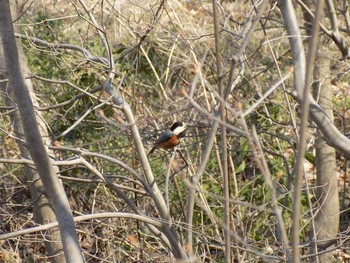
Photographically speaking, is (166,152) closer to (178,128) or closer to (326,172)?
(178,128)

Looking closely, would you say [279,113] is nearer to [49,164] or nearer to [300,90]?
[300,90]

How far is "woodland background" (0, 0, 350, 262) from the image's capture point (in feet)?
10.0

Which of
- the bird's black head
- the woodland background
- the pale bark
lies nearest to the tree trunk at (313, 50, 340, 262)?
the woodland background

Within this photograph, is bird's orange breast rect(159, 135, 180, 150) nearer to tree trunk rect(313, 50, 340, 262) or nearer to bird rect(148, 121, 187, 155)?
bird rect(148, 121, 187, 155)

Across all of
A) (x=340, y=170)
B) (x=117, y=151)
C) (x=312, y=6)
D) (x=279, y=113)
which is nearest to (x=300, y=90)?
(x=312, y=6)

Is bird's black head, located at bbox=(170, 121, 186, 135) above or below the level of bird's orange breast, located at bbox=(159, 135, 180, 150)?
above

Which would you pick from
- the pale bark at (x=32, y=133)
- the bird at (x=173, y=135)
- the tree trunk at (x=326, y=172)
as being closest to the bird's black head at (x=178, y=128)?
the bird at (x=173, y=135)

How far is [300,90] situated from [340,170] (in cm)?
388

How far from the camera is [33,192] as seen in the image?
5.08 metres

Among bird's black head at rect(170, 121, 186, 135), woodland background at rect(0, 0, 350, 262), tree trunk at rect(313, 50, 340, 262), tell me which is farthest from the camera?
tree trunk at rect(313, 50, 340, 262)

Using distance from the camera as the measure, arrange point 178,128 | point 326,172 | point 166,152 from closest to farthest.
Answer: point 178,128
point 326,172
point 166,152

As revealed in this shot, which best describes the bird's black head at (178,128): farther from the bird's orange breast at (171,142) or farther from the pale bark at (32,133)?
the pale bark at (32,133)

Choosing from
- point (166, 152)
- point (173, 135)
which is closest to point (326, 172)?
point (166, 152)

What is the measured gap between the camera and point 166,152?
5707 mm
